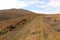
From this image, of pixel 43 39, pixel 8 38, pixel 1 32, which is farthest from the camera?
pixel 1 32

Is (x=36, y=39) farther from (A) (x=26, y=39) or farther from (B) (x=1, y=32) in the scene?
(B) (x=1, y=32)

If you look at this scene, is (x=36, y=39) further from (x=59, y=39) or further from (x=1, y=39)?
(x=1, y=39)

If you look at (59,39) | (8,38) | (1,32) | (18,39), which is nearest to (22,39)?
(18,39)

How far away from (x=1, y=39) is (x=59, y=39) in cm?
456

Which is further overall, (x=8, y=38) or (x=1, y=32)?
(x=1, y=32)

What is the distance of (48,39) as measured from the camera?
1517 cm

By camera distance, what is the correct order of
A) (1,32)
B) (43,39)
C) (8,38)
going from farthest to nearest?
(1,32) → (8,38) → (43,39)

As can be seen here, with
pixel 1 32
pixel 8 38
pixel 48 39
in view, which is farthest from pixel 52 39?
pixel 1 32

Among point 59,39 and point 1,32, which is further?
point 1,32

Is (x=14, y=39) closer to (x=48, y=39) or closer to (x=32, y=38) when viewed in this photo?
(x=32, y=38)

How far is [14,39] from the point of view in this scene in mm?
15383

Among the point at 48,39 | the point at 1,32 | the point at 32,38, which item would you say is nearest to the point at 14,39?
the point at 32,38

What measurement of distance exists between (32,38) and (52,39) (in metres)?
1.64

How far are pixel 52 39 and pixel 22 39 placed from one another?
230cm
